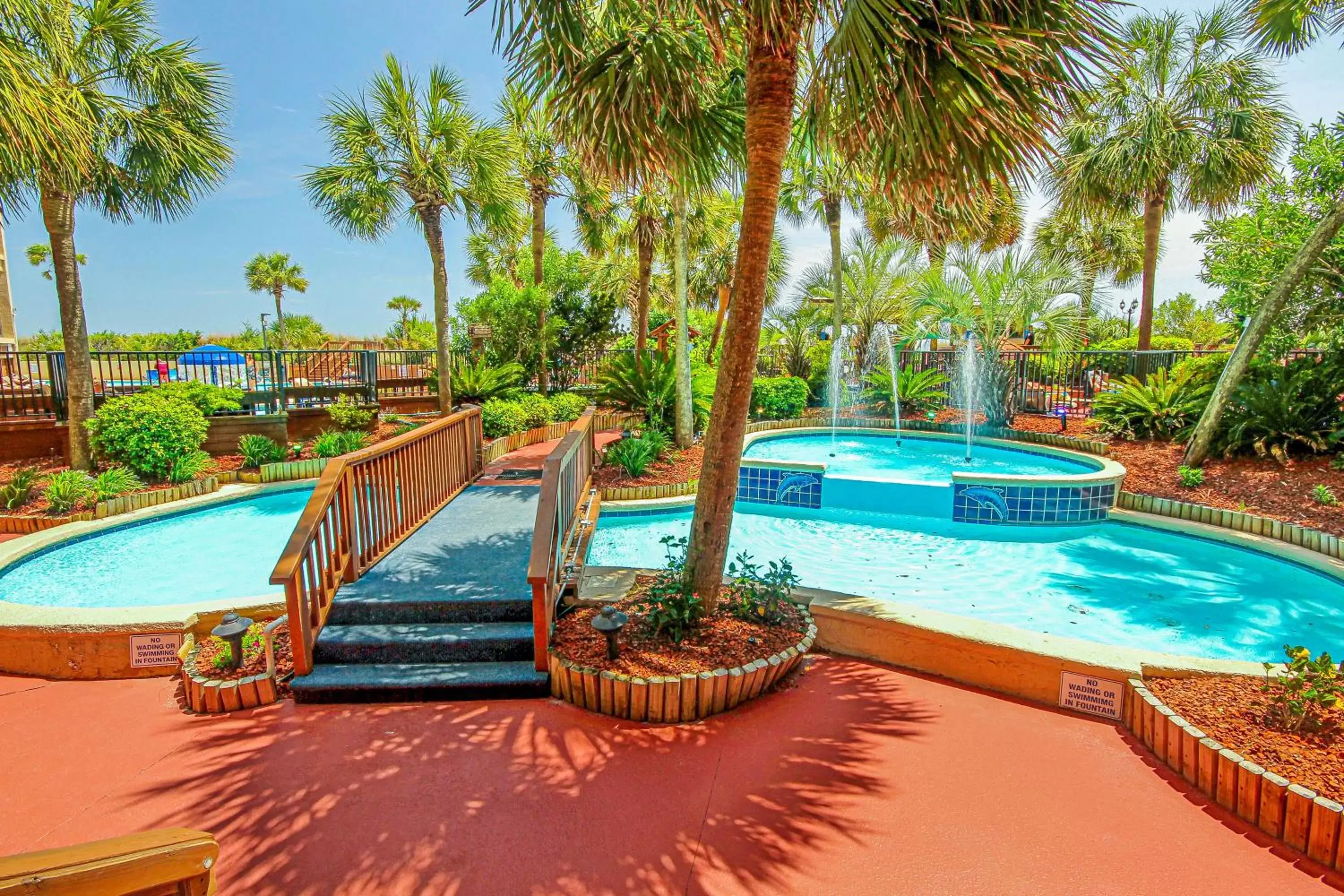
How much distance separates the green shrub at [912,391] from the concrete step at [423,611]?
507 inches

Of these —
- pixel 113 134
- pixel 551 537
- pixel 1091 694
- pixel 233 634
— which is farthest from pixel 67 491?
pixel 1091 694

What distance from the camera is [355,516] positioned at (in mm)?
4680

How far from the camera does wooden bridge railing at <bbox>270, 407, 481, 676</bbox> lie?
12.6 feet

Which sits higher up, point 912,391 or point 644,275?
point 644,275

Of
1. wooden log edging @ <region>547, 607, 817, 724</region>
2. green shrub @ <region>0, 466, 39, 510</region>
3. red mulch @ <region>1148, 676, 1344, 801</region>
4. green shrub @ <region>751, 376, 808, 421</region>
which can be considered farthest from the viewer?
green shrub @ <region>751, 376, 808, 421</region>

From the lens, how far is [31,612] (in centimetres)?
438

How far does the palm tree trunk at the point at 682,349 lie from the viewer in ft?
32.7

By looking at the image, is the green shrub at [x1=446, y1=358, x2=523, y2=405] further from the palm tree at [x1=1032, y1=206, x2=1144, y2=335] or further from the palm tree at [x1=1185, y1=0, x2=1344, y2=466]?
the palm tree at [x1=1032, y1=206, x2=1144, y2=335]

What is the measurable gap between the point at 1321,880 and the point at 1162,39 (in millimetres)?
15250

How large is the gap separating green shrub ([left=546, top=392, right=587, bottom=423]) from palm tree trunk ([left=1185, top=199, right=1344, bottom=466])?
32.8ft

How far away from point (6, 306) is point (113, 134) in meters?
27.1

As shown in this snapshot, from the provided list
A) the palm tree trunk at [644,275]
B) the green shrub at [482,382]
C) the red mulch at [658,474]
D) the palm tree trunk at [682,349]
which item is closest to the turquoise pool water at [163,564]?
the red mulch at [658,474]

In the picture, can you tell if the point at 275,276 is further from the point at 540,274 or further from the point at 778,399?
the point at 778,399

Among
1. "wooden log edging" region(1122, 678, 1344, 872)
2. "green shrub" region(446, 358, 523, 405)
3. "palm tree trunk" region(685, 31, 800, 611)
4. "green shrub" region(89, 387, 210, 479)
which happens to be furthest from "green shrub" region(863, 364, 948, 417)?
"green shrub" region(89, 387, 210, 479)
